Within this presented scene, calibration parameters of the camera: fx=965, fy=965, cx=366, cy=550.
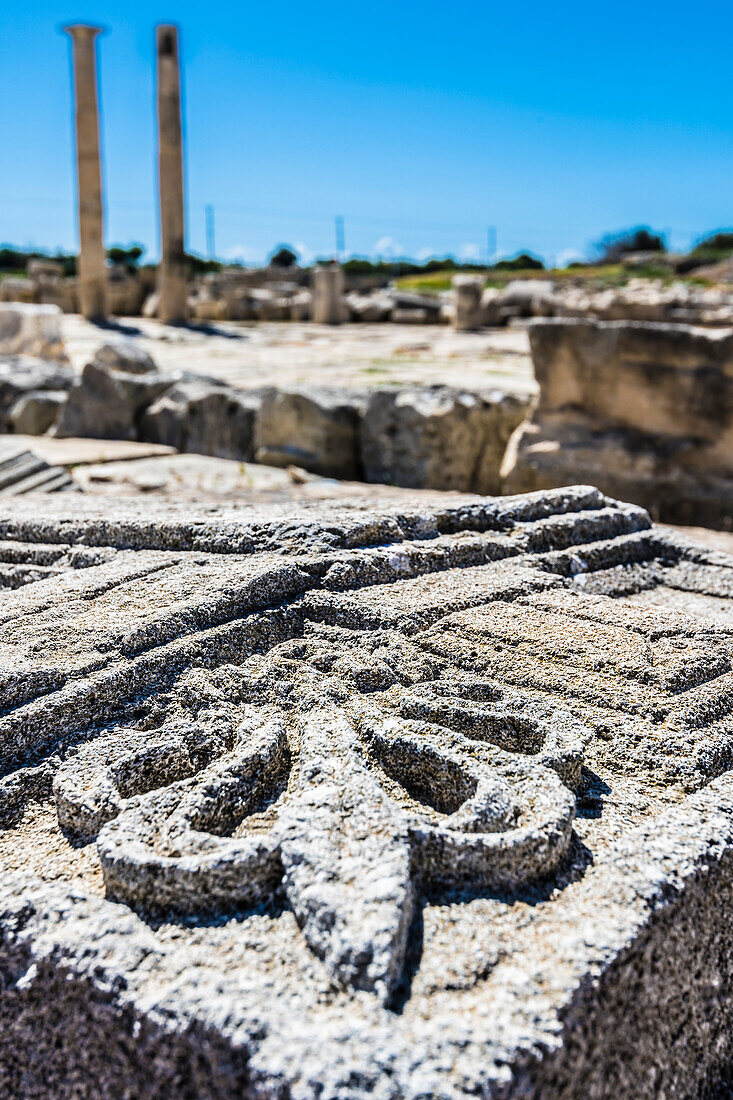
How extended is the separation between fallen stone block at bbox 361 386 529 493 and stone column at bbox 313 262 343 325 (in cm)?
1202

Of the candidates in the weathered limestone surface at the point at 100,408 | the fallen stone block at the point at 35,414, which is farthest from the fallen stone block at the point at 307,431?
the fallen stone block at the point at 35,414

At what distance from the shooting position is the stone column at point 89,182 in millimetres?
16094

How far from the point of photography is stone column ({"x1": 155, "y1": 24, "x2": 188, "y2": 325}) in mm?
16359

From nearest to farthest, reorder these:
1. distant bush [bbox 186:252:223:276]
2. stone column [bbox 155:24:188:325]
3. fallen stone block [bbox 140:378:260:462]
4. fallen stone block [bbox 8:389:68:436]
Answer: fallen stone block [bbox 140:378:260:462], fallen stone block [bbox 8:389:68:436], stone column [bbox 155:24:188:325], distant bush [bbox 186:252:223:276]

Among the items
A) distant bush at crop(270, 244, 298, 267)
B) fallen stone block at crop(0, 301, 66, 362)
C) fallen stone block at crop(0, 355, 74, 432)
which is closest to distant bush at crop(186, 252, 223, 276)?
distant bush at crop(270, 244, 298, 267)

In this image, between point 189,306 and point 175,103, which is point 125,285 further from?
point 175,103

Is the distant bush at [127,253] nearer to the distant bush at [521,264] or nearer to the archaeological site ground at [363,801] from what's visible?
the distant bush at [521,264]

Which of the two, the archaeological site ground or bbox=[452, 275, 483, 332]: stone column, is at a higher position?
bbox=[452, 275, 483, 332]: stone column

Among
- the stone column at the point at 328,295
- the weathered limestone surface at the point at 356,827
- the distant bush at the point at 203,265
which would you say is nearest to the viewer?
the weathered limestone surface at the point at 356,827

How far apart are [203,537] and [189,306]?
56.7 feet

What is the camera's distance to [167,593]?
1.71m

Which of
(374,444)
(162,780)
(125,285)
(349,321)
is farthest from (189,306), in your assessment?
(162,780)

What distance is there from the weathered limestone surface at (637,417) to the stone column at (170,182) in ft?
43.6

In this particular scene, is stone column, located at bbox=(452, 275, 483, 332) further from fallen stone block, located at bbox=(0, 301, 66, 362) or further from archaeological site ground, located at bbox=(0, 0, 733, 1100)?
archaeological site ground, located at bbox=(0, 0, 733, 1100)
